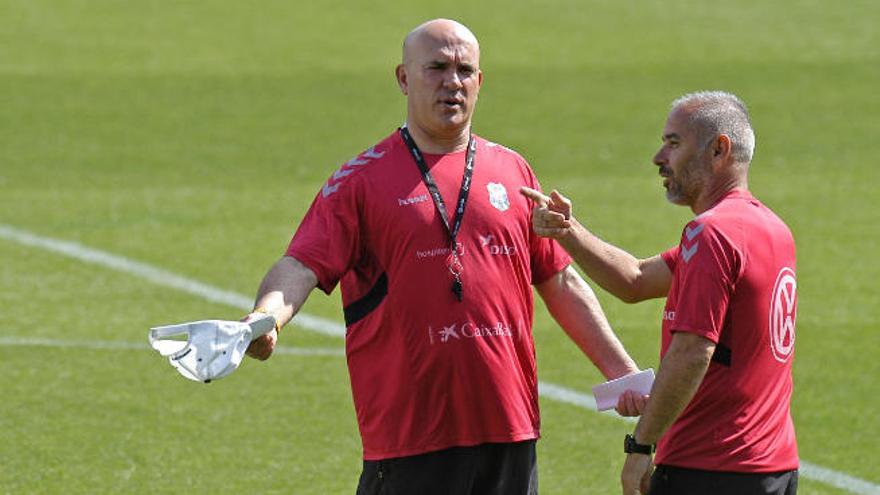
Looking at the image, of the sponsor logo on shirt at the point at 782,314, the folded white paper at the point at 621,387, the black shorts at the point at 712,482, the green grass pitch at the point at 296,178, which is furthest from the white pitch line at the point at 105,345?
the sponsor logo on shirt at the point at 782,314

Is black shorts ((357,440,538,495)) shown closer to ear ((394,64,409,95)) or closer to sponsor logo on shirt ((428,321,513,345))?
sponsor logo on shirt ((428,321,513,345))

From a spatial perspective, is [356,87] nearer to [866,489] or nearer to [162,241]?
[162,241]

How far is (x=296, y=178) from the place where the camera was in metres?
19.5

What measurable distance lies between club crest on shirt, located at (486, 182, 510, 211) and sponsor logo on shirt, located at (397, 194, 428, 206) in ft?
0.88

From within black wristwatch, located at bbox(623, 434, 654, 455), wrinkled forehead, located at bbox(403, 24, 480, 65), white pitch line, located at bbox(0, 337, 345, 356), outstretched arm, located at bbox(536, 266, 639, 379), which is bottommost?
white pitch line, located at bbox(0, 337, 345, 356)

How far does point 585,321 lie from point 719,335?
100 cm

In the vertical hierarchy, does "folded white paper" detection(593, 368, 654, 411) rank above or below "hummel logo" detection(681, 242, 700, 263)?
below

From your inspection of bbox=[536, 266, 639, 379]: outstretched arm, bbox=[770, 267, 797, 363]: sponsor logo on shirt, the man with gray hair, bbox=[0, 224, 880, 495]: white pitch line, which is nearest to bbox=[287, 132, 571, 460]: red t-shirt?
bbox=[536, 266, 639, 379]: outstretched arm

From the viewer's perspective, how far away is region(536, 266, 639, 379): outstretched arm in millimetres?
7492

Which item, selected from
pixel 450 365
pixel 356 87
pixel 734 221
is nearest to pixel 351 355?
pixel 450 365

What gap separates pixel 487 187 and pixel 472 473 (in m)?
1.10

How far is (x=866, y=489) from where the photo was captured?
10.1 m

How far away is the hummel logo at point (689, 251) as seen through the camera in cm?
664

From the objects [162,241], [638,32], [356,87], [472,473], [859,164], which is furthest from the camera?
[638,32]
